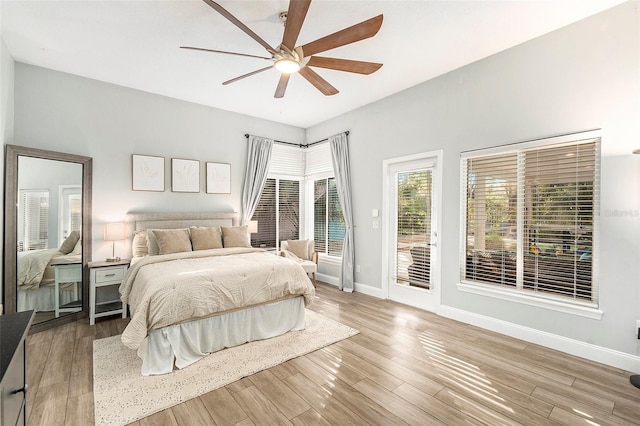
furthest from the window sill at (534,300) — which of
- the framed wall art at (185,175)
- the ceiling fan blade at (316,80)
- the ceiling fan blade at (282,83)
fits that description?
the framed wall art at (185,175)

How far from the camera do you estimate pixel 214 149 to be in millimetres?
5156

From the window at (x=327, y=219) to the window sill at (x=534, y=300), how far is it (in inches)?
97.8

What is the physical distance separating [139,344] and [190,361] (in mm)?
496

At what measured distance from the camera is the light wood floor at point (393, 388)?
80.2 inches

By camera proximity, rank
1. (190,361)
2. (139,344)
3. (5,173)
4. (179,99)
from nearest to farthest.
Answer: (139,344) → (190,361) → (5,173) → (179,99)

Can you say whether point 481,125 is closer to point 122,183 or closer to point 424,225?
point 424,225

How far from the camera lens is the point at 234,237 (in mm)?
4461

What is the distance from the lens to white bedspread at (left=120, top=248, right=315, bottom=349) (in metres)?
2.56

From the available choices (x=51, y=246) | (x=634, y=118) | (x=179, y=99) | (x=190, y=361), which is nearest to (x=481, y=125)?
(x=634, y=118)

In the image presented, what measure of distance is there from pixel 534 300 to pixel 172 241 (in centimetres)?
436

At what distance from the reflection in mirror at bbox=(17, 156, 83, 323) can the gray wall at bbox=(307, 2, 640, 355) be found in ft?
14.8

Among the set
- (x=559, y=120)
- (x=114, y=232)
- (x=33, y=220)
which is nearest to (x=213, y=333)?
(x=114, y=232)

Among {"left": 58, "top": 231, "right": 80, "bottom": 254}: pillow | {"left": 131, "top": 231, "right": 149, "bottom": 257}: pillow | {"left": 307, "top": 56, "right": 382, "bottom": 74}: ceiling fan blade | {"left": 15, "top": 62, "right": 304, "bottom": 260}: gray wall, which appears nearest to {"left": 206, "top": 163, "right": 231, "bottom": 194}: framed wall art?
{"left": 15, "top": 62, "right": 304, "bottom": 260}: gray wall

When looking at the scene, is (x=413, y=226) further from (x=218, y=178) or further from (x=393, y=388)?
(x=218, y=178)
